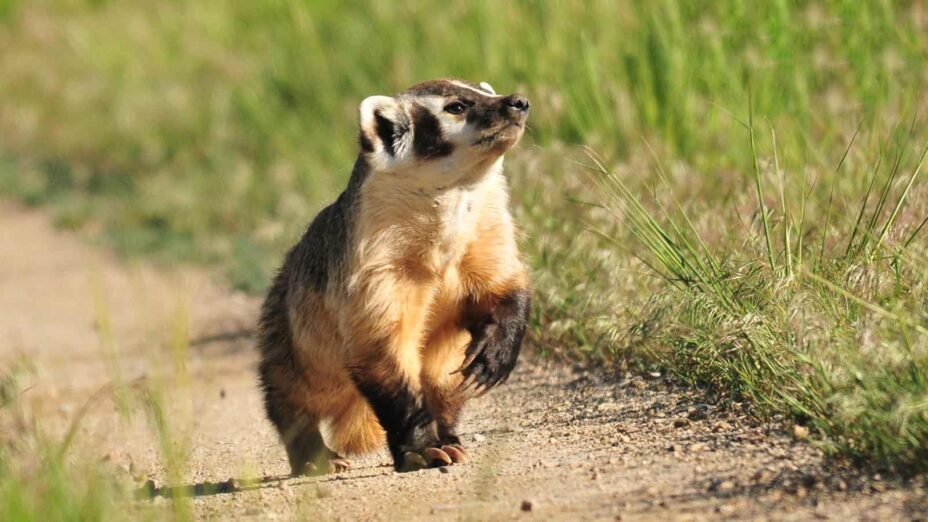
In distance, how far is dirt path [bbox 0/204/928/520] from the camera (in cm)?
332

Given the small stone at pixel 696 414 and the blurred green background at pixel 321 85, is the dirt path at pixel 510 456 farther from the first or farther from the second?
the blurred green background at pixel 321 85

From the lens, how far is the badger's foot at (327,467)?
4.71 metres

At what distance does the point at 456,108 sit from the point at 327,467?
1.28 m

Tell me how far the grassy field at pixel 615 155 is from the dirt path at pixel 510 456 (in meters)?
0.14

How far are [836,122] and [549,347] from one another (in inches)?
68.5

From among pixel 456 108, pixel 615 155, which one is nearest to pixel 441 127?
pixel 456 108

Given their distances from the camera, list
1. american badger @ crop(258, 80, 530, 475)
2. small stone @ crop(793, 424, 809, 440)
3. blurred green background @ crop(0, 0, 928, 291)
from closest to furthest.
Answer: small stone @ crop(793, 424, 809, 440) < american badger @ crop(258, 80, 530, 475) < blurred green background @ crop(0, 0, 928, 291)

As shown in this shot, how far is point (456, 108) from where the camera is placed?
173 inches

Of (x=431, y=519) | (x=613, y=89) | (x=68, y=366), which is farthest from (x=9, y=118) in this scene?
(x=431, y=519)

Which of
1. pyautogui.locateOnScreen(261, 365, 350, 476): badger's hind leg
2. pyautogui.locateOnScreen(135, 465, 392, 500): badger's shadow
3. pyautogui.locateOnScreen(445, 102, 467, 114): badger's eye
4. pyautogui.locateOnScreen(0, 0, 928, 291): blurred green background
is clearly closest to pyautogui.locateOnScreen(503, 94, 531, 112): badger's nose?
pyautogui.locateOnScreen(445, 102, 467, 114): badger's eye

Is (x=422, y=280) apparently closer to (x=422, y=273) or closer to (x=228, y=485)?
(x=422, y=273)

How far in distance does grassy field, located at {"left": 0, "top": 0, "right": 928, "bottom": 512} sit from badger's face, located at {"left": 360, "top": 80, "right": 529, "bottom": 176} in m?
0.41

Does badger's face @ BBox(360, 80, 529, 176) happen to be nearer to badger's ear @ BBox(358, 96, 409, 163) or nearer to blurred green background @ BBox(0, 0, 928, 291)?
badger's ear @ BBox(358, 96, 409, 163)

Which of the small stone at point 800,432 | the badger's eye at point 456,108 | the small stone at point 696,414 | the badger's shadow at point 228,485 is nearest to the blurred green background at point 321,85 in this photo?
the badger's eye at point 456,108
